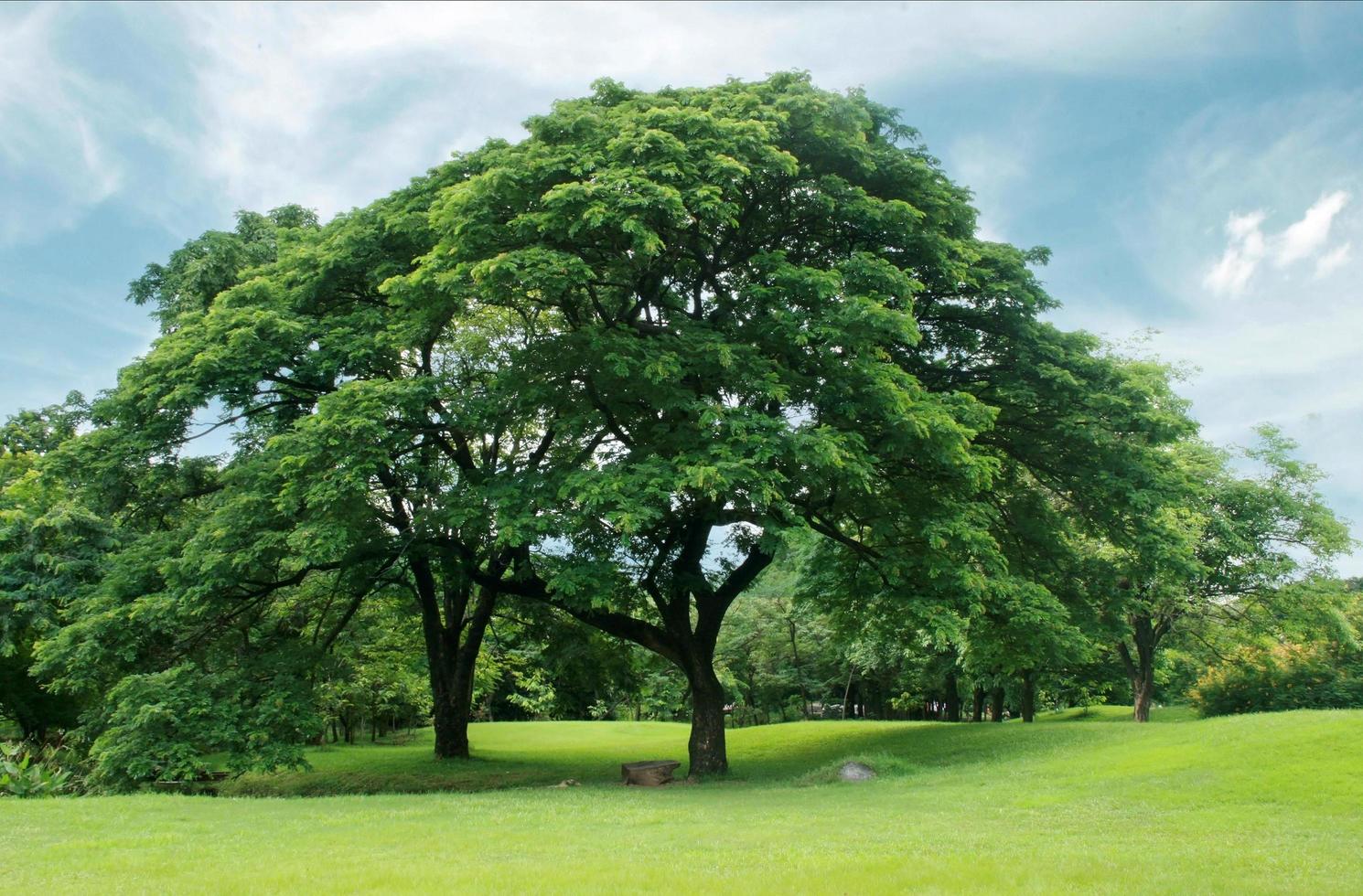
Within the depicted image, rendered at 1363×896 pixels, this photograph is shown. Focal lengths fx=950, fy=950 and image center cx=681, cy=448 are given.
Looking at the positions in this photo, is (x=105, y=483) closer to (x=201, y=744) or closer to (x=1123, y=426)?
(x=201, y=744)

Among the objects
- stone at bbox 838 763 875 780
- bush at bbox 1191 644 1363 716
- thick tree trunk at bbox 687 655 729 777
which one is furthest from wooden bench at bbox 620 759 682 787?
bush at bbox 1191 644 1363 716

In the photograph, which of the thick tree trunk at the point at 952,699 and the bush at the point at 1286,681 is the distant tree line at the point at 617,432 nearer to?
the bush at the point at 1286,681

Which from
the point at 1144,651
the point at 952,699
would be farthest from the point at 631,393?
the point at 952,699

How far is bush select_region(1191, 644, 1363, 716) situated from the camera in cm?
3031

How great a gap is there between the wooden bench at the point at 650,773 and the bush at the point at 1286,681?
21.9 metres

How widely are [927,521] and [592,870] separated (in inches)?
407

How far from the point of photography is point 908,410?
51.3 ft

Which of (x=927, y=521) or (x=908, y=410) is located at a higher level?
(x=908, y=410)

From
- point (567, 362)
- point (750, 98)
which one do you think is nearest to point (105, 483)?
point (567, 362)

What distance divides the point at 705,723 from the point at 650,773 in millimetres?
1909

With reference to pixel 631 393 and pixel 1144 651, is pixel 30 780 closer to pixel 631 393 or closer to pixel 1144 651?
pixel 631 393

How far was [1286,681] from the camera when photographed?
30.7 metres

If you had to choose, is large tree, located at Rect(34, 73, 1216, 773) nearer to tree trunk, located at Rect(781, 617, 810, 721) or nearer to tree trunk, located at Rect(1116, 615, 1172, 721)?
tree trunk, located at Rect(1116, 615, 1172, 721)

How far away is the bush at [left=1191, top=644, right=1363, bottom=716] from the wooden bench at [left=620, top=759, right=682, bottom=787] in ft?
71.9
